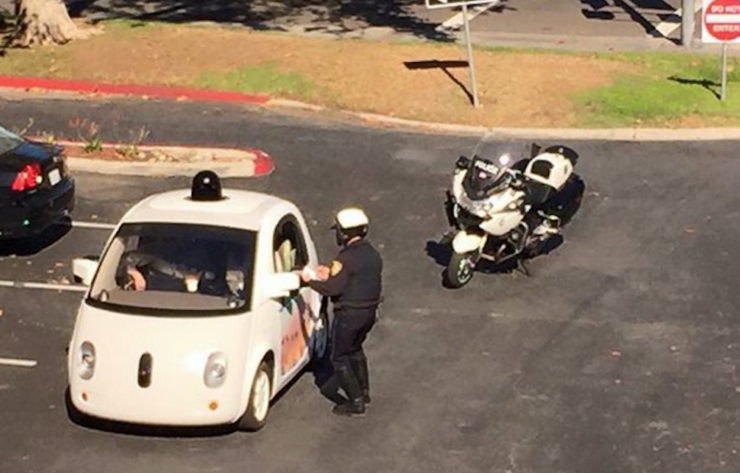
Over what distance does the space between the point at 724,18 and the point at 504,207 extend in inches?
351

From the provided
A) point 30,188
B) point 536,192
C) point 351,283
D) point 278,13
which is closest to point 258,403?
point 351,283

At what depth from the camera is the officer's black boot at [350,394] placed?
11.7 metres

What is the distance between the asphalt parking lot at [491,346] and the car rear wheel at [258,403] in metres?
0.10

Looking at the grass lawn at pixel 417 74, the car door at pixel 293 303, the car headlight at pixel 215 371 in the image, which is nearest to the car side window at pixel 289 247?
the car door at pixel 293 303

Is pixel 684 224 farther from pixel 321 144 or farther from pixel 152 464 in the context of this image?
pixel 152 464

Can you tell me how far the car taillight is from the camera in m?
15.3

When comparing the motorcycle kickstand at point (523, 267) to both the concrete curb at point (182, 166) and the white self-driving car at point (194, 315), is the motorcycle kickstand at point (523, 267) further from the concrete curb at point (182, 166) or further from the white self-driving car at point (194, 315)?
the concrete curb at point (182, 166)

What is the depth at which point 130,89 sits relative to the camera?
24.0 metres

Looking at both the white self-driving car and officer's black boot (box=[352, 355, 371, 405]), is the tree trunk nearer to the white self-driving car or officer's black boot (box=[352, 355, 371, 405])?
the white self-driving car

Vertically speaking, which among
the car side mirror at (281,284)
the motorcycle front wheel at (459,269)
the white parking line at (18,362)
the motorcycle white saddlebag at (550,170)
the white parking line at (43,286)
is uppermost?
the car side mirror at (281,284)

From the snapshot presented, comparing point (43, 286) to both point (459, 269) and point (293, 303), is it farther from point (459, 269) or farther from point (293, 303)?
point (459, 269)

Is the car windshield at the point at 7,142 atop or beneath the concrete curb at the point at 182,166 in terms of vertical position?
atop

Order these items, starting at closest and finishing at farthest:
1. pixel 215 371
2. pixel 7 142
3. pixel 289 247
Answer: pixel 215 371 → pixel 289 247 → pixel 7 142

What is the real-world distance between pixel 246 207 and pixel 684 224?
6.75 meters
